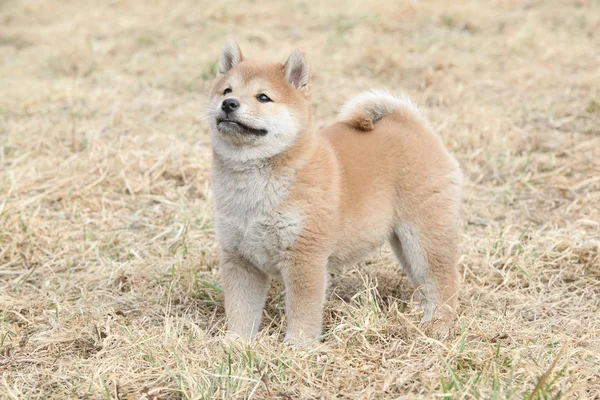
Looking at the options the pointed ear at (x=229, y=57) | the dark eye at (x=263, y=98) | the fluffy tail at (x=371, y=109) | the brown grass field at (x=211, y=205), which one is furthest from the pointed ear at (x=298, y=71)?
the brown grass field at (x=211, y=205)

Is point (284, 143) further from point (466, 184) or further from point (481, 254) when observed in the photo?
point (466, 184)

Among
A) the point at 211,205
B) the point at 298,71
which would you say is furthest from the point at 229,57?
the point at 211,205

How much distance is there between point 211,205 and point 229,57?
164 centimetres

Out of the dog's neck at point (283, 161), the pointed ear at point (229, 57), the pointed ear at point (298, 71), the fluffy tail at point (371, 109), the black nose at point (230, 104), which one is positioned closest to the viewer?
the black nose at point (230, 104)

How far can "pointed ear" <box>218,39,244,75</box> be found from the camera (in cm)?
389

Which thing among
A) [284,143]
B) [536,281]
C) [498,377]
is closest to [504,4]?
[536,281]

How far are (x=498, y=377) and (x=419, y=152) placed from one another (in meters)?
1.49

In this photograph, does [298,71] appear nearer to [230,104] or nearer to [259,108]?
[259,108]

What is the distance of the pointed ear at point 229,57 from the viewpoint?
389cm

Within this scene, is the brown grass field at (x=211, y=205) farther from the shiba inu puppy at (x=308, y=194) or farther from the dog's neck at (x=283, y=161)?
the dog's neck at (x=283, y=161)

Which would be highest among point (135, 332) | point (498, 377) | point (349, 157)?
point (349, 157)

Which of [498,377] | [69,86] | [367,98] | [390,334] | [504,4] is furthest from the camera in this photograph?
[504,4]

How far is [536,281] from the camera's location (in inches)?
172

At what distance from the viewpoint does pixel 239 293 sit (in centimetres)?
377
